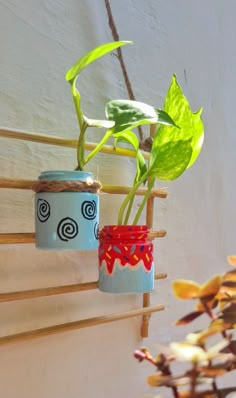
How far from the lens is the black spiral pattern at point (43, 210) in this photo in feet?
1.93

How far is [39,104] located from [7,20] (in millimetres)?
138

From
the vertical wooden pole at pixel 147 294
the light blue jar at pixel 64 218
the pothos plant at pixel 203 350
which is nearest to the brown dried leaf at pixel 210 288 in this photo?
the pothos plant at pixel 203 350

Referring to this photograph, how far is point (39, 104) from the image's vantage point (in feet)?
2.35

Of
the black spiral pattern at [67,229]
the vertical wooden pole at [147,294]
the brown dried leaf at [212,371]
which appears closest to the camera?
the brown dried leaf at [212,371]

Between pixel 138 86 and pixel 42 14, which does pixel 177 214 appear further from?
pixel 42 14

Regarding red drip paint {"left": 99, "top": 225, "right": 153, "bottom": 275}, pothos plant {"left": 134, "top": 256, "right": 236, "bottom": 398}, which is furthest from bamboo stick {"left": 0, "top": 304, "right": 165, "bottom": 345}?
pothos plant {"left": 134, "top": 256, "right": 236, "bottom": 398}

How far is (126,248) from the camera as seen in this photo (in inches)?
24.6

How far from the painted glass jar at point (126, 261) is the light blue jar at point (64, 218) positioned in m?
0.04

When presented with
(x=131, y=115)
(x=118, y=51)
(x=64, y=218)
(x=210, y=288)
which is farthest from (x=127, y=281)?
(x=118, y=51)

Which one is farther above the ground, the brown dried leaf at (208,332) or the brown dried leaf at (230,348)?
the brown dried leaf at (208,332)

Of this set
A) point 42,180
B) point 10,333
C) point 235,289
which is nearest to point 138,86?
point 42,180

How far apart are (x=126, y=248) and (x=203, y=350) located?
358 mm

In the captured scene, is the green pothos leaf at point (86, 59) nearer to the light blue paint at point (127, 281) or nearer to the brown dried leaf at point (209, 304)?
the light blue paint at point (127, 281)

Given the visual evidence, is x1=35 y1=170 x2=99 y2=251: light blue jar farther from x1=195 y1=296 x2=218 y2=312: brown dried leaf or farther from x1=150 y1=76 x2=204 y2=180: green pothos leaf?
x1=195 y1=296 x2=218 y2=312: brown dried leaf
